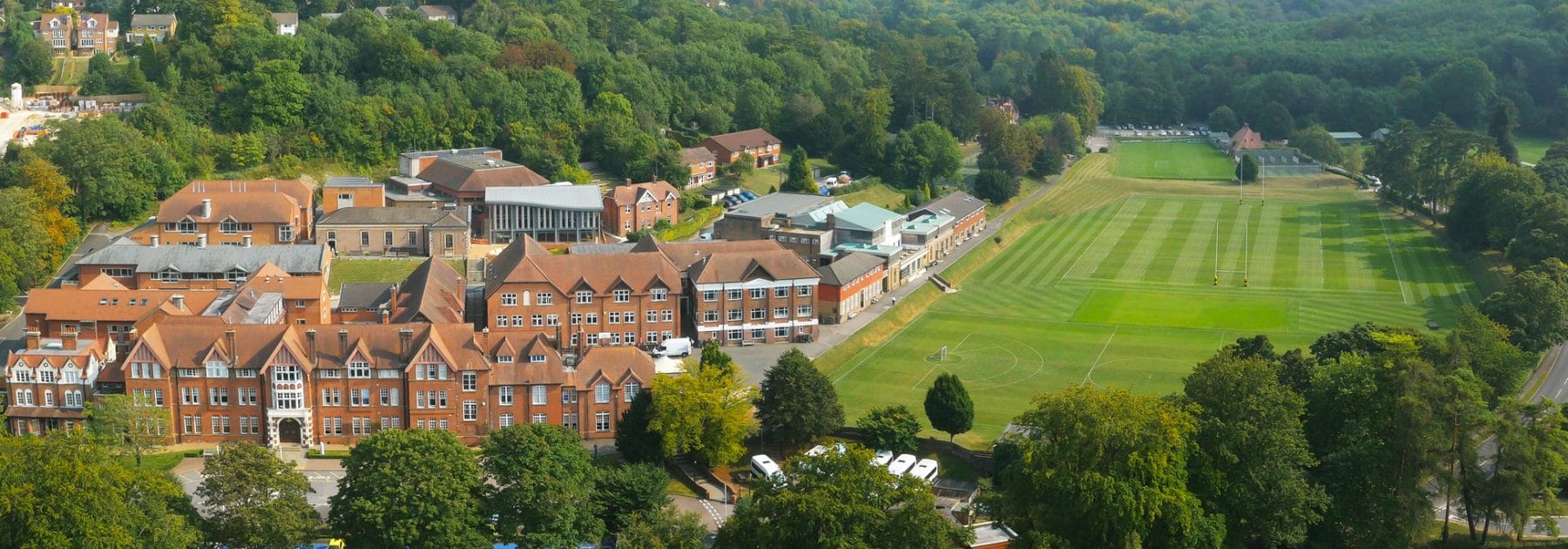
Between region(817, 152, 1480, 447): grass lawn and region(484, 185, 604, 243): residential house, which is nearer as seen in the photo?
region(817, 152, 1480, 447): grass lawn

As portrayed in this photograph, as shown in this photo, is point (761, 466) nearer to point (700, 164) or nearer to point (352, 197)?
point (352, 197)

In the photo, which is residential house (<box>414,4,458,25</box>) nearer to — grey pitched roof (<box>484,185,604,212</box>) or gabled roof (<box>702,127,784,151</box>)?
gabled roof (<box>702,127,784,151</box>)

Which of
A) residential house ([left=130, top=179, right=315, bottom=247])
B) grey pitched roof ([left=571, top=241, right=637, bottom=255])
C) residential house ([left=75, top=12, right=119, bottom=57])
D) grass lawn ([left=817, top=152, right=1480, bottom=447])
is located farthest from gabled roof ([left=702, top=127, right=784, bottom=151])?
residential house ([left=75, top=12, right=119, bottom=57])

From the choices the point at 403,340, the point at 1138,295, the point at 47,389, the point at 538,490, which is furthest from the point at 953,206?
the point at 47,389

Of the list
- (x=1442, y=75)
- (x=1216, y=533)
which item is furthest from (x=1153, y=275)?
(x=1442, y=75)

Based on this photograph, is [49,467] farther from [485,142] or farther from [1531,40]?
[1531,40]
